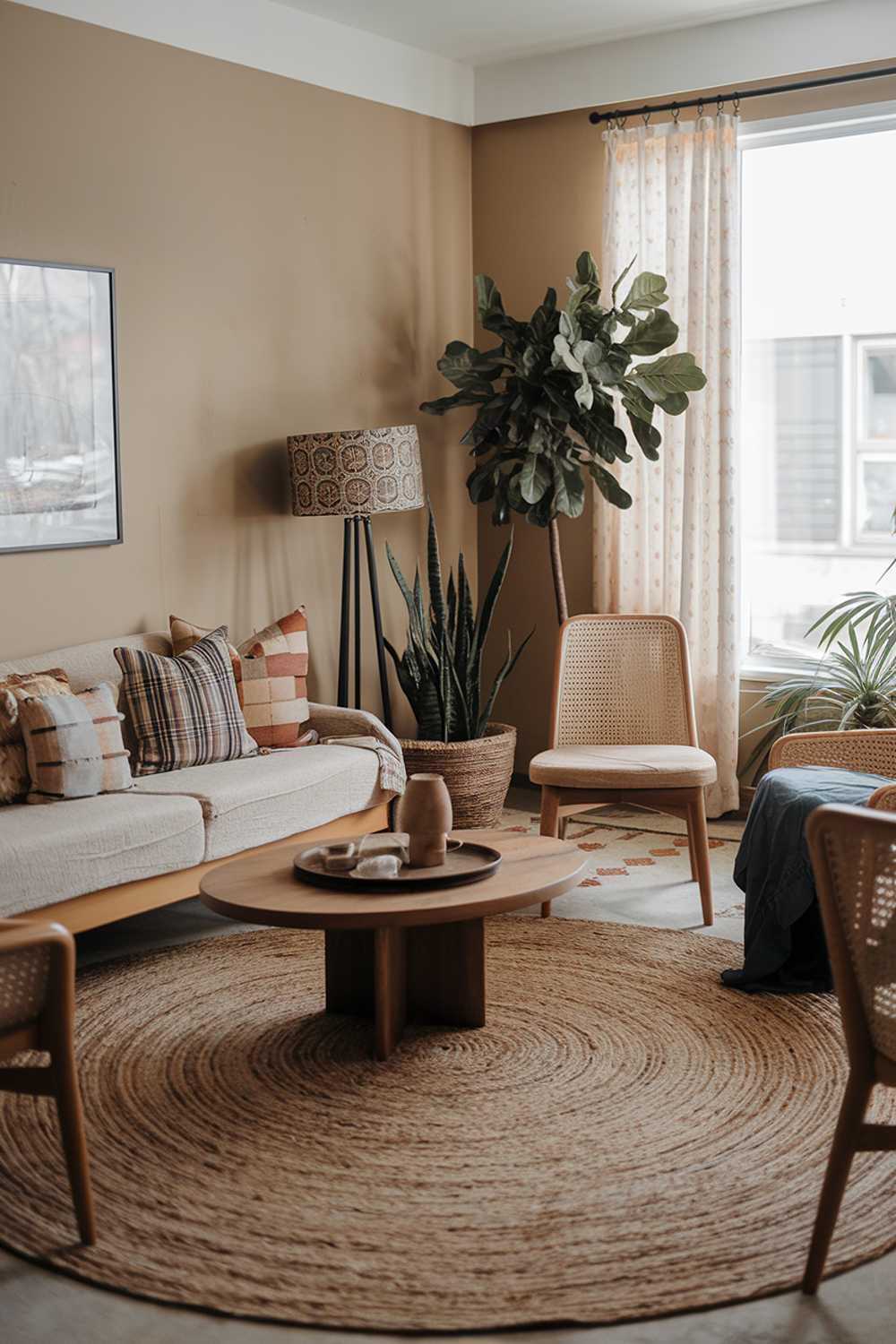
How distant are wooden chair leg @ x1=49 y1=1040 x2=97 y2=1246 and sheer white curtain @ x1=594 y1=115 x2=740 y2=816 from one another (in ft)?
11.4

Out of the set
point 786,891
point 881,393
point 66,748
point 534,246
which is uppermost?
point 534,246

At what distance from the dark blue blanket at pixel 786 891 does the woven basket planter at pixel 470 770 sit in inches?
60.2

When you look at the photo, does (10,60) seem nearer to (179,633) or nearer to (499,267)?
(179,633)

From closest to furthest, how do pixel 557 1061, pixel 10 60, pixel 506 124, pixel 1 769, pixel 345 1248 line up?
pixel 345 1248, pixel 557 1061, pixel 1 769, pixel 10 60, pixel 506 124

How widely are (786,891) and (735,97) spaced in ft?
10.3

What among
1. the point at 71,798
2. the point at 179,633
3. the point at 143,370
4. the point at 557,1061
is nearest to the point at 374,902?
the point at 557,1061

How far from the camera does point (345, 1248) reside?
234 centimetres

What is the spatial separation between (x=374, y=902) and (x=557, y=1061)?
1.93 feet

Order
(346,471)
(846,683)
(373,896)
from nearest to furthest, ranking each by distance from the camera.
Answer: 1. (373,896)
2. (346,471)
3. (846,683)

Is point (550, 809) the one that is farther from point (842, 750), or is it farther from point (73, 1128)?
point (73, 1128)

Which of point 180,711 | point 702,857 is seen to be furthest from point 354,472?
point 702,857

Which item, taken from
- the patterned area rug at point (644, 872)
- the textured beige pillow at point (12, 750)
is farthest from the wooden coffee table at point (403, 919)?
the patterned area rug at point (644, 872)

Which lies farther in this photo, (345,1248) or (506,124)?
(506,124)

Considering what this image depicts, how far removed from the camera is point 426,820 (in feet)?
10.3
